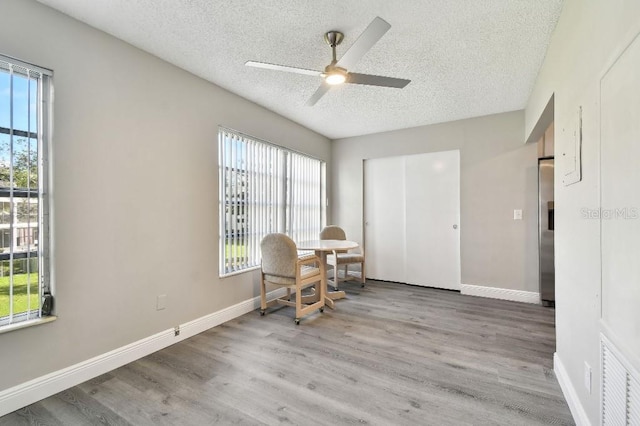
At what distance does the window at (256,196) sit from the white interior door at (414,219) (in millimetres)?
1186

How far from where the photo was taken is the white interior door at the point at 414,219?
4.48 m

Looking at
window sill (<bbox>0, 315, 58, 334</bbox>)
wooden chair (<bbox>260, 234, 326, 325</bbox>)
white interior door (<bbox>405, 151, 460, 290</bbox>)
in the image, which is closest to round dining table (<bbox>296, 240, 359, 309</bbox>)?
wooden chair (<bbox>260, 234, 326, 325</bbox>)

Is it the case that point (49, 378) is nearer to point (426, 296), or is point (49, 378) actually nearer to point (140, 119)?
point (140, 119)

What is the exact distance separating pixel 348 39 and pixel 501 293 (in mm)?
3847

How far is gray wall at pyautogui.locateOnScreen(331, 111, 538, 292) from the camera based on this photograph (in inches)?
154

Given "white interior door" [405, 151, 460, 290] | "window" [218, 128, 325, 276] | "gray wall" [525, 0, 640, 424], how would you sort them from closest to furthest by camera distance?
"gray wall" [525, 0, 640, 424] < "window" [218, 128, 325, 276] < "white interior door" [405, 151, 460, 290]

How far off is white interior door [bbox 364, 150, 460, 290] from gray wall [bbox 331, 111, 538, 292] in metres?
0.17

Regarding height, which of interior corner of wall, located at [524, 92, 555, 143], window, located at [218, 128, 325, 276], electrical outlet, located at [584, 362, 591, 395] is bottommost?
electrical outlet, located at [584, 362, 591, 395]

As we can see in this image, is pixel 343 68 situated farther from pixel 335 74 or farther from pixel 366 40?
pixel 366 40

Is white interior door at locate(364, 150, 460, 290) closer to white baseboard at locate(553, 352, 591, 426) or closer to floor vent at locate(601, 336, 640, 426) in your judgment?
white baseboard at locate(553, 352, 591, 426)

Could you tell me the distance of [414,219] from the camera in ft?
15.6

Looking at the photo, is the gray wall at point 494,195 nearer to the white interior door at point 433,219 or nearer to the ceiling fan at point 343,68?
the white interior door at point 433,219

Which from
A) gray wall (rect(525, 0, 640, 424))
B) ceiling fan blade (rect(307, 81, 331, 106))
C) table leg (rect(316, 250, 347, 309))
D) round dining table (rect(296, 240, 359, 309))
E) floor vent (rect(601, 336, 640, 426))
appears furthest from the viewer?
table leg (rect(316, 250, 347, 309))

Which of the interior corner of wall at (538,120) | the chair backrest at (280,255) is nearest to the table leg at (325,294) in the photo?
the chair backrest at (280,255)
